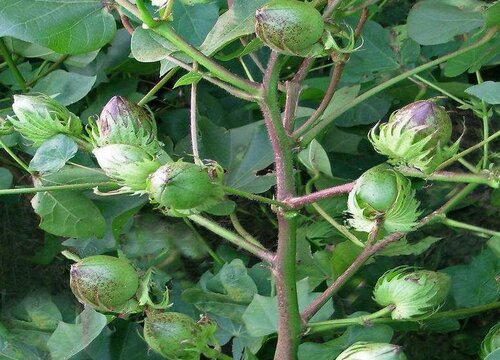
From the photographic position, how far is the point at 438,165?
0.82 metres

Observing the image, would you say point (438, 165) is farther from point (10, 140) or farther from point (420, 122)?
point (10, 140)

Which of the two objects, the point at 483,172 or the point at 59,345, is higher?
the point at 483,172

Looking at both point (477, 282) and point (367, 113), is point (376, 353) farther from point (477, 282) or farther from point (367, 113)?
point (367, 113)

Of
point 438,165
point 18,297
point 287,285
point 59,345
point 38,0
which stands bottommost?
point 18,297

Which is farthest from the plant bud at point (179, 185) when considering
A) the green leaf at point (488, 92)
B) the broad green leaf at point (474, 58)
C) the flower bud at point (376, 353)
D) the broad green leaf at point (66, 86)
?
the broad green leaf at point (474, 58)

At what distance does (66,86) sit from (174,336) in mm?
472

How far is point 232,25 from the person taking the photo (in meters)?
0.87

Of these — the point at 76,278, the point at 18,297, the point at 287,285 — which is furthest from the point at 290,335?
the point at 18,297

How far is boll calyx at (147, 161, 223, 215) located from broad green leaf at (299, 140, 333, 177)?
383mm

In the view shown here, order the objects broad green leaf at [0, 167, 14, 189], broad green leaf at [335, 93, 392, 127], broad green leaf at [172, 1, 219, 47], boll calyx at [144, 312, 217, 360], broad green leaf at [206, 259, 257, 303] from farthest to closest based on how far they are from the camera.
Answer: broad green leaf at [335, 93, 392, 127] → broad green leaf at [0, 167, 14, 189] → broad green leaf at [206, 259, 257, 303] → broad green leaf at [172, 1, 219, 47] → boll calyx at [144, 312, 217, 360]

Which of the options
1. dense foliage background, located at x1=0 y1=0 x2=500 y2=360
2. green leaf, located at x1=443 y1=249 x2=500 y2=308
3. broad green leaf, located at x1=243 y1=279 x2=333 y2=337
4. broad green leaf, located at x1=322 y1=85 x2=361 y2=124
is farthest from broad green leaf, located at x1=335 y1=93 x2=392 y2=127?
broad green leaf, located at x1=243 y1=279 x2=333 y2=337

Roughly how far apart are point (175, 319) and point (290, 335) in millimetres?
144

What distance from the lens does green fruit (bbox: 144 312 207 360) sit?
0.85 meters

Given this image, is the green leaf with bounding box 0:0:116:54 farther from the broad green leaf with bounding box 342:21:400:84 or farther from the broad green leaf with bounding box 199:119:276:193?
the broad green leaf with bounding box 342:21:400:84
